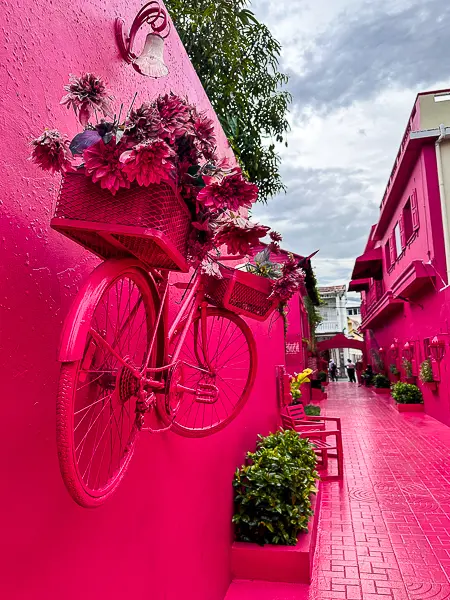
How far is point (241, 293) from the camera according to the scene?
91.5 inches

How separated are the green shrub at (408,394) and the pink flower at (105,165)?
13602mm

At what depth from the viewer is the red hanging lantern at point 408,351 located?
13.8 metres

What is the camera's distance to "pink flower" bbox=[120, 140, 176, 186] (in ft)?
3.78

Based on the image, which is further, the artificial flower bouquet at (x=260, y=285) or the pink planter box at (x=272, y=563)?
the pink planter box at (x=272, y=563)

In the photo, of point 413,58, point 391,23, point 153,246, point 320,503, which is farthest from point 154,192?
point 413,58

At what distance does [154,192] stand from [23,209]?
0.39m

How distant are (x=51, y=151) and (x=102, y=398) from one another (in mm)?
818

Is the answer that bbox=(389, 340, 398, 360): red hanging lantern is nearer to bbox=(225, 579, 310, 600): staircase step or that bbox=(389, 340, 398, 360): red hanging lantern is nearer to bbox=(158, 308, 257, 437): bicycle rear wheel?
bbox=(225, 579, 310, 600): staircase step

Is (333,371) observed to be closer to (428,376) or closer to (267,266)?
(428,376)

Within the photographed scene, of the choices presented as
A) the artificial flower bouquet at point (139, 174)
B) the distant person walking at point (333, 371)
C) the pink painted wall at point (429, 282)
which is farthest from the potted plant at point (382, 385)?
the artificial flower bouquet at point (139, 174)

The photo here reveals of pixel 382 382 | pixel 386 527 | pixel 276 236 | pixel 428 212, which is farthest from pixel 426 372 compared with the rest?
pixel 276 236

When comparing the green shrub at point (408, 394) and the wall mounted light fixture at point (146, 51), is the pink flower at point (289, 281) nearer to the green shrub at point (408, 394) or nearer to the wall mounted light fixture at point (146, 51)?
the wall mounted light fixture at point (146, 51)

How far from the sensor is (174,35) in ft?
10.7

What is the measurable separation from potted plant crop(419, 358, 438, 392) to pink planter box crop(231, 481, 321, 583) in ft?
28.0
